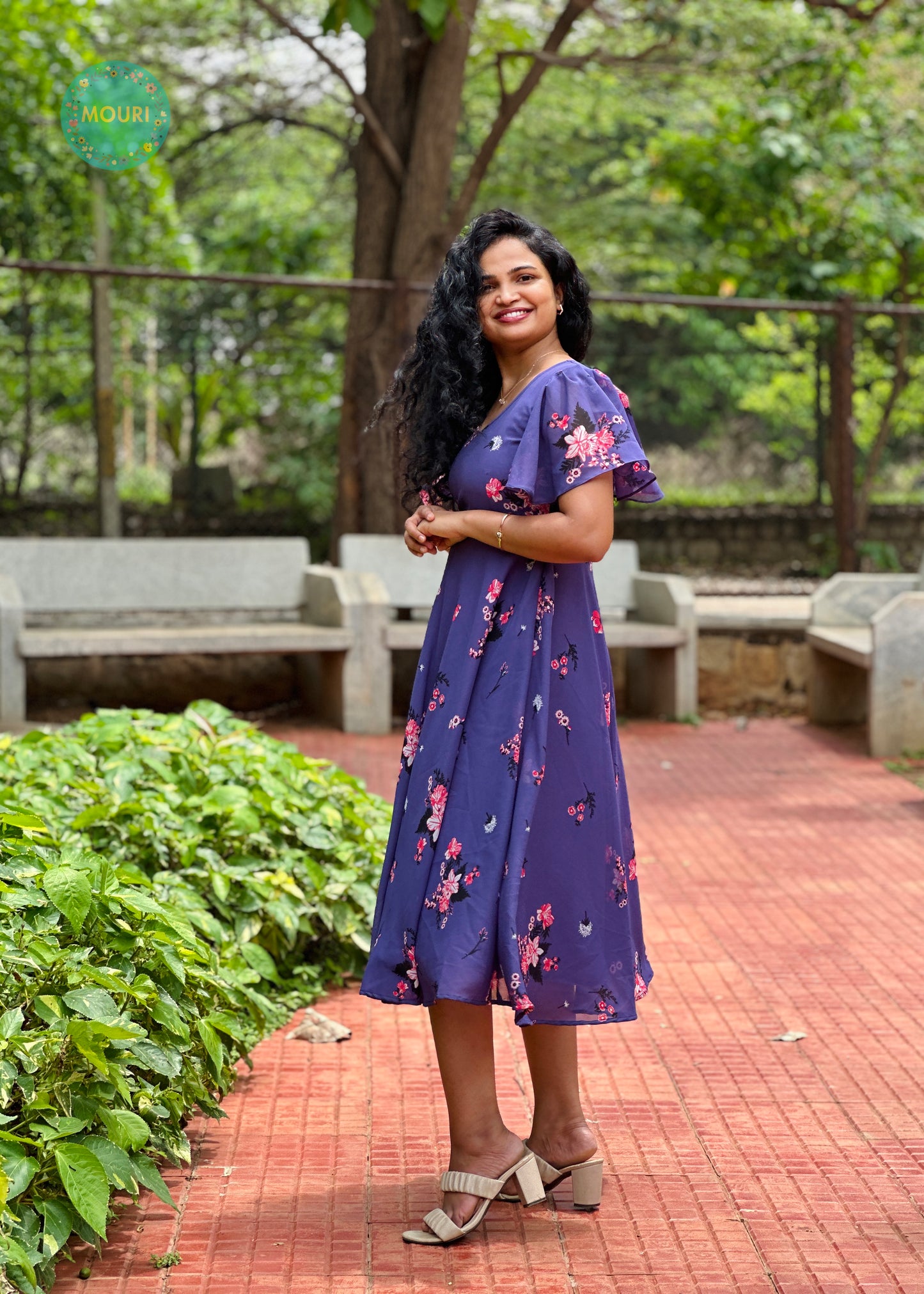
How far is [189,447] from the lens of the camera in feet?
43.3

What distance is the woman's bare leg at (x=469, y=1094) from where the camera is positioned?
108 inches

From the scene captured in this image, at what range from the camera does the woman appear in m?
2.71

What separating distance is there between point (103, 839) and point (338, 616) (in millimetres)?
4809

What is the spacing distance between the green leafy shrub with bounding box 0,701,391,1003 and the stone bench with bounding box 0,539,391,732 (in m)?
3.44

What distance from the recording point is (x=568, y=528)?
272 cm

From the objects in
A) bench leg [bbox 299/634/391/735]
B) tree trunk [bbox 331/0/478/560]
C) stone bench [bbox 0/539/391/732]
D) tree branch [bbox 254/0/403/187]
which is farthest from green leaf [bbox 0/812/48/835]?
tree branch [bbox 254/0/403/187]

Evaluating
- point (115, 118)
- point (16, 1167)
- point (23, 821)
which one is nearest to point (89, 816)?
point (23, 821)

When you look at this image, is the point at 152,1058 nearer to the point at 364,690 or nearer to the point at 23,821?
the point at 23,821

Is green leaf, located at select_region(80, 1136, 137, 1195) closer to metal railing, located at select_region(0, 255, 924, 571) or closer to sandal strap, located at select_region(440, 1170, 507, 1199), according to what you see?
sandal strap, located at select_region(440, 1170, 507, 1199)

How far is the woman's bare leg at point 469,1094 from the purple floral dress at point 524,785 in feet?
0.27

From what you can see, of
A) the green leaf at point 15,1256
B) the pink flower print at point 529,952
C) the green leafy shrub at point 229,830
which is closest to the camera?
the green leaf at point 15,1256

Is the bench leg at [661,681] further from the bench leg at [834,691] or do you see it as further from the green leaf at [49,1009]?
the green leaf at [49,1009]

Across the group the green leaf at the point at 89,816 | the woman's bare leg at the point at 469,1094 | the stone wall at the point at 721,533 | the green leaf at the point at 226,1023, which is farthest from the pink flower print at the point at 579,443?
the stone wall at the point at 721,533

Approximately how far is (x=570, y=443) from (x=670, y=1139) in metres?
1.60
